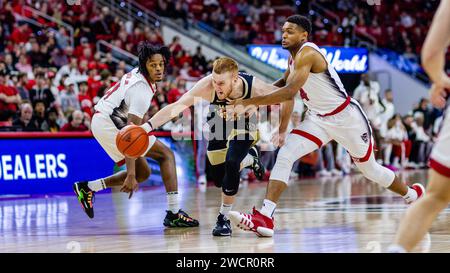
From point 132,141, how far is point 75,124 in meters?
7.23

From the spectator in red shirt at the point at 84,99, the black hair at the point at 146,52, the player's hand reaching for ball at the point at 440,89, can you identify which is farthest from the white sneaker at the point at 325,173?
the player's hand reaching for ball at the point at 440,89

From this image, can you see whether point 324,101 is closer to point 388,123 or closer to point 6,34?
point 6,34

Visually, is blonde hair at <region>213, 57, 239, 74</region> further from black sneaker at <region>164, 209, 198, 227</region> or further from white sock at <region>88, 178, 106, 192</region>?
white sock at <region>88, 178, 106, 192</region>

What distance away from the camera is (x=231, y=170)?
7.75 meters

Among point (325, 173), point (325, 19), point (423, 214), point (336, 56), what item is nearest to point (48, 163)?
point (325, 173)

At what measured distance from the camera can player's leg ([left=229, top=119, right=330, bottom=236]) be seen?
729 cm

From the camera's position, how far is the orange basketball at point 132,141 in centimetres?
758

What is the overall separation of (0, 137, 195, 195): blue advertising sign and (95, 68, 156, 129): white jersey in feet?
15.2

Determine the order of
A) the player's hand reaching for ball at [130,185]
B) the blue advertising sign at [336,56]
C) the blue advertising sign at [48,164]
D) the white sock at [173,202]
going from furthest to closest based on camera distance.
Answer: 1. the blue advertising sign at [336,56]
2. the blue advertising sign at [48,164]
3. the white sock at [173,202]
4. the player's hand reaching for ball at [130,185]

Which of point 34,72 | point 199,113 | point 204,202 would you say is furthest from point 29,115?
point 204,202

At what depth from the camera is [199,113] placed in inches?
622

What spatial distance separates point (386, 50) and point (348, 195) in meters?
15.8

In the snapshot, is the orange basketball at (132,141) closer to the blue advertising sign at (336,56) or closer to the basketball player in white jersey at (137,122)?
the basketball player in white jersey at (137,122)

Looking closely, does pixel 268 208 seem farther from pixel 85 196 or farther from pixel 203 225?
pixel 85 196
